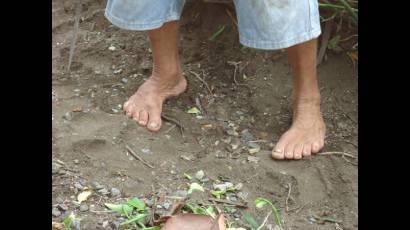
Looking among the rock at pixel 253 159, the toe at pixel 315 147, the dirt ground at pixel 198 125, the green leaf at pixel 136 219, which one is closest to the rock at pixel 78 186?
the dirt ground at pixel 198 125

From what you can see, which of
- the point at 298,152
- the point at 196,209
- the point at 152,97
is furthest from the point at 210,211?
the point at 152,97

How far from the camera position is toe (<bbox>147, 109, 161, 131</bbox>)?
→ 85.8 inches

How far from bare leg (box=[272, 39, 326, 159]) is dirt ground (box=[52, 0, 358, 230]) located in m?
0.04

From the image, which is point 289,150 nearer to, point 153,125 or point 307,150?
point 307,150

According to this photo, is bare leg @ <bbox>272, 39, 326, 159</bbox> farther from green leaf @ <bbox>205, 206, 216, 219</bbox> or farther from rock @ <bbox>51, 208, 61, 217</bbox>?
rock @ <bbox>51, 208, 61, 217</bbox>

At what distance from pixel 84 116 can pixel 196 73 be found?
0.54m

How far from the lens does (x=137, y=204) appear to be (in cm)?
170

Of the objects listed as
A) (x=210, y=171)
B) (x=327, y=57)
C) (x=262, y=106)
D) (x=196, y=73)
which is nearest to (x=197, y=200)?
(x=210, y=171)

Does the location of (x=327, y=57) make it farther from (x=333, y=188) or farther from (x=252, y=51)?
(x=333, y=188)

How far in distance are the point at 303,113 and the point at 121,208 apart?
80 cm

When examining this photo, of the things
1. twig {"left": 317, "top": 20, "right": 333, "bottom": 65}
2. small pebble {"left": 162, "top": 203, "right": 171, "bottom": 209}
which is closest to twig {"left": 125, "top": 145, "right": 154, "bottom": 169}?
small pebble {"left": 162, "top": 203, "right": 171, "bottom": 209}

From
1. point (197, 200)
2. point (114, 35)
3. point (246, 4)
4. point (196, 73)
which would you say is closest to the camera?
point (197, 200)

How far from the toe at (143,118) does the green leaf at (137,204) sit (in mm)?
517

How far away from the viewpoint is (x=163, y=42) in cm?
225
